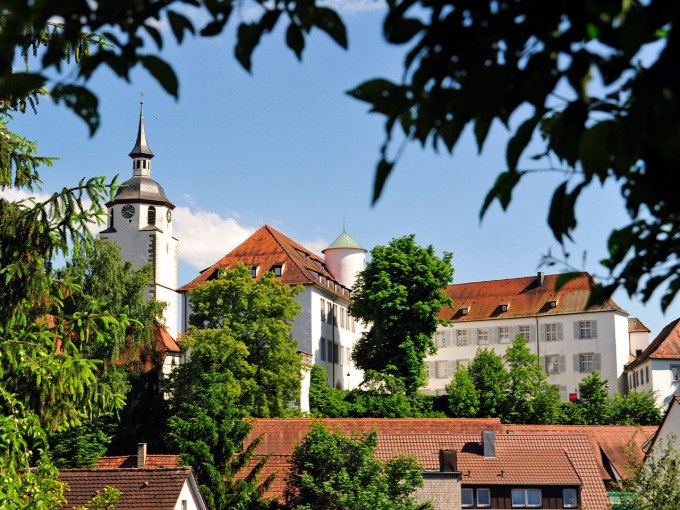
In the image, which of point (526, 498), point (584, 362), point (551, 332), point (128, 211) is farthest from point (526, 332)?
point (526, 498)

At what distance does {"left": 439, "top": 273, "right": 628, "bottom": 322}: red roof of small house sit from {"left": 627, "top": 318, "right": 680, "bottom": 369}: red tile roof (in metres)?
3.63

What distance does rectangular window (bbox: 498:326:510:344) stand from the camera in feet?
289

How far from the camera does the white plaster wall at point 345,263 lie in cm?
8412

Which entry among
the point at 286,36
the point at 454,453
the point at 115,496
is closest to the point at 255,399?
the point at 454,453

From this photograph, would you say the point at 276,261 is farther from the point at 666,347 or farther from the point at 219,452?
the point at 219,452

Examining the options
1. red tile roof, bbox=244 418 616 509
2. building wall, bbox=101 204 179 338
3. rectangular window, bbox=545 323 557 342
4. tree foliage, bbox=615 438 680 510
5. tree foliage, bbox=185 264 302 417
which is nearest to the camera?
tree foliage, bbox=615 438 680 510

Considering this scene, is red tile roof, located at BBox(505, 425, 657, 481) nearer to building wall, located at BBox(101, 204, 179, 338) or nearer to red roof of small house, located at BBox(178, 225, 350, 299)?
red roof of small house, located at BBox(178, 225, 350, 299)

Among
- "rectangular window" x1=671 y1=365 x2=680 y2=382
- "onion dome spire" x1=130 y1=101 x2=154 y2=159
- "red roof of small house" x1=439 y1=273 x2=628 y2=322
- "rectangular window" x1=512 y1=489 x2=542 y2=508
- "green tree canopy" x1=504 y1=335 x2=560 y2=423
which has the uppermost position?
"onion dome spire" x1=130 y1=101 x2=154 y2=159

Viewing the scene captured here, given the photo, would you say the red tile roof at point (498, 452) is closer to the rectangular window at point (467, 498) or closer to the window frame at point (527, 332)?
the rectangular window at point (467, 498)

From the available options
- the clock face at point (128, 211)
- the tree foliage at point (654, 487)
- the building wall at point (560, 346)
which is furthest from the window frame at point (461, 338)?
the tree foliage at point (654, 487)

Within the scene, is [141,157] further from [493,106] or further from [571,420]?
[493,106]

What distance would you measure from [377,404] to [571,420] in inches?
534

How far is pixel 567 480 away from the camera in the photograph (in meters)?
47.1

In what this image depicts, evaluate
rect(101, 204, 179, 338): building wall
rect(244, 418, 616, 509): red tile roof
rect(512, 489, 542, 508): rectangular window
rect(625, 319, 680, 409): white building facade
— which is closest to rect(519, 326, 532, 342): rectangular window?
rect(625, 319, 680, 409): white building facade
